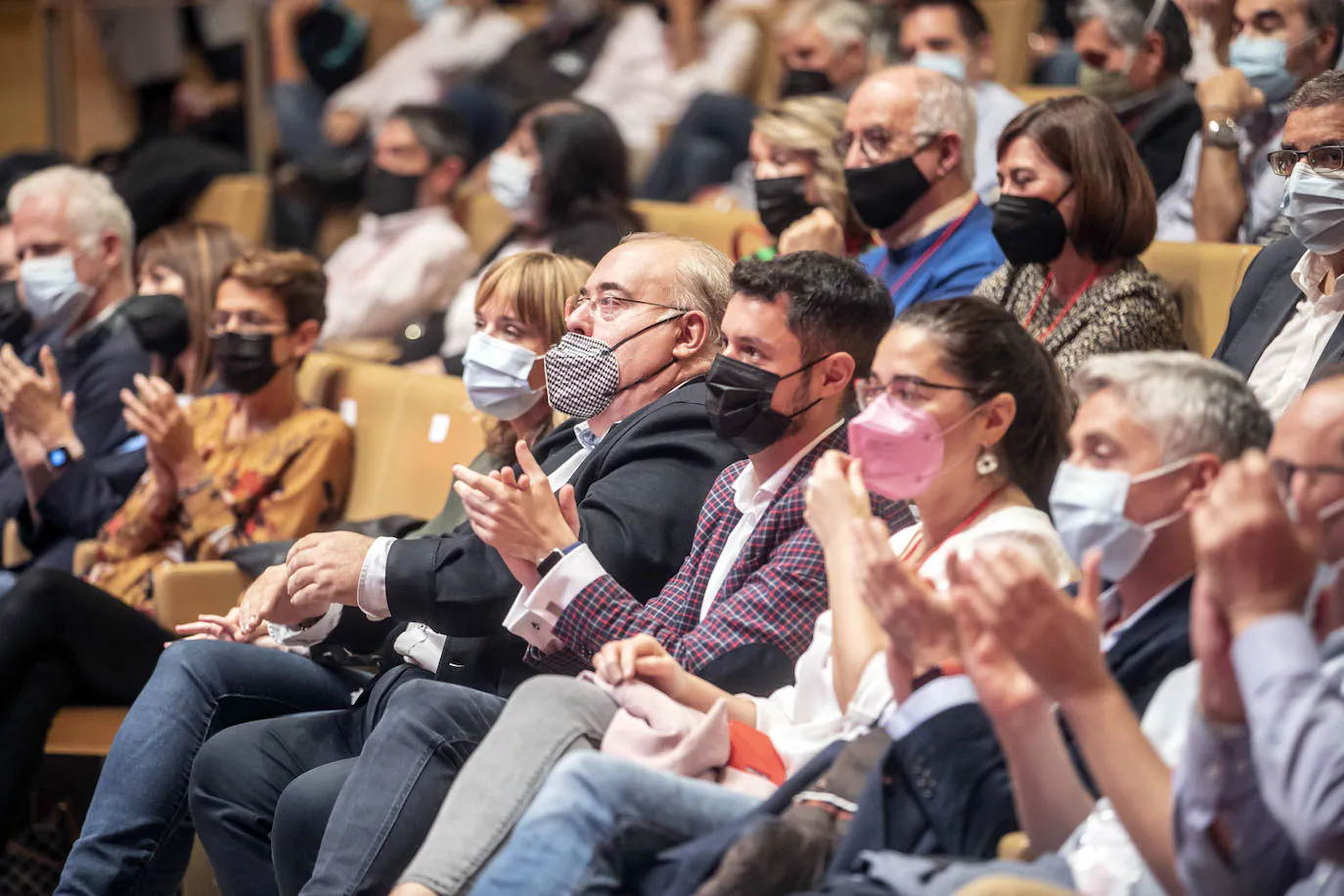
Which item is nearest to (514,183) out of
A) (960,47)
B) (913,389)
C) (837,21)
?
(837,21)

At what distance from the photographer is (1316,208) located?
9.06ft

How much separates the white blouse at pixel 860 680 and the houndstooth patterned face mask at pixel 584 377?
2.31ft

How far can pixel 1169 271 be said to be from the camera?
3.41 meters

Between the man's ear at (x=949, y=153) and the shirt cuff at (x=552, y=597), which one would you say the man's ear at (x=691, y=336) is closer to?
the shirt cuff at (x=552, y=597)

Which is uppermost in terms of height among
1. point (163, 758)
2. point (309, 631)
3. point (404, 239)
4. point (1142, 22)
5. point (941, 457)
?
point (1142, 22)

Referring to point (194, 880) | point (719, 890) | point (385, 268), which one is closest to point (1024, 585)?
point (719, 890)

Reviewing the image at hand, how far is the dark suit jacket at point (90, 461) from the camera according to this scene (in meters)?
4.04

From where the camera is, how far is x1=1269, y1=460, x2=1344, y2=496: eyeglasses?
1748 mm

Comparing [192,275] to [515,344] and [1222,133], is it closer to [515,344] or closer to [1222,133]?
[515,344]

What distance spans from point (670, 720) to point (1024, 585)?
0.60 meters

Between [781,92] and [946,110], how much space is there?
1.91m

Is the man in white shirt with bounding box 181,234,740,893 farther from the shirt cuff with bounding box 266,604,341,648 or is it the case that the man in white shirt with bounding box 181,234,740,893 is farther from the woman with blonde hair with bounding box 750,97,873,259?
the woman with blonde hair with bounding box 750,97,873,259

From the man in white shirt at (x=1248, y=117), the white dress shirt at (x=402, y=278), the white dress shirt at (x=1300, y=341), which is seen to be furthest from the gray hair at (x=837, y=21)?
the white dress shirt at (x=1300, y=341)

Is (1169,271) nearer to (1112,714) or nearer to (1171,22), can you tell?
(1171,22)
